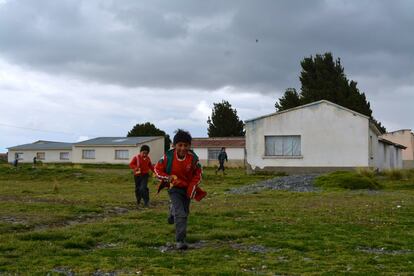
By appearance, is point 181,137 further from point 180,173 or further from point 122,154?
point 122,154

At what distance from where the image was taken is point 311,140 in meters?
37.1

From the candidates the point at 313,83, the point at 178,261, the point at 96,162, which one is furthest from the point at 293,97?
the point at 178,261

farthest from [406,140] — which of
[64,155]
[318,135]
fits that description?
[64,155]

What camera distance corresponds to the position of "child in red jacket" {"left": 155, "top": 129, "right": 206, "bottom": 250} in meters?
8.88

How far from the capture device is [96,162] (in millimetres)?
67688

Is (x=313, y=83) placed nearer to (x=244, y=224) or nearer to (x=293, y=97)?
(x=293, y=97)

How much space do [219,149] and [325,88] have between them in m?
17.8

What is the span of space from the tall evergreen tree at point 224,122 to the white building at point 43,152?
2334 cm

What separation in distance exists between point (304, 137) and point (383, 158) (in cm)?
1054

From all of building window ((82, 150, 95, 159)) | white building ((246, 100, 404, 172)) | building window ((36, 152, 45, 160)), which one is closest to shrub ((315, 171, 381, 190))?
white building ((246, 100, 404, 172))

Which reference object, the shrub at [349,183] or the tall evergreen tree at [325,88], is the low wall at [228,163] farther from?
the shrub at [349,183]

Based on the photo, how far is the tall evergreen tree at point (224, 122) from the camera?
8756cm

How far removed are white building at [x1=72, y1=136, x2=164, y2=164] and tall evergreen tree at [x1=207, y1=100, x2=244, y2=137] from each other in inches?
708

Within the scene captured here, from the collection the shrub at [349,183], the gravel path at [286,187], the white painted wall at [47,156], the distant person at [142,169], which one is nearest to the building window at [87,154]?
the white painted wall at [47,156]
